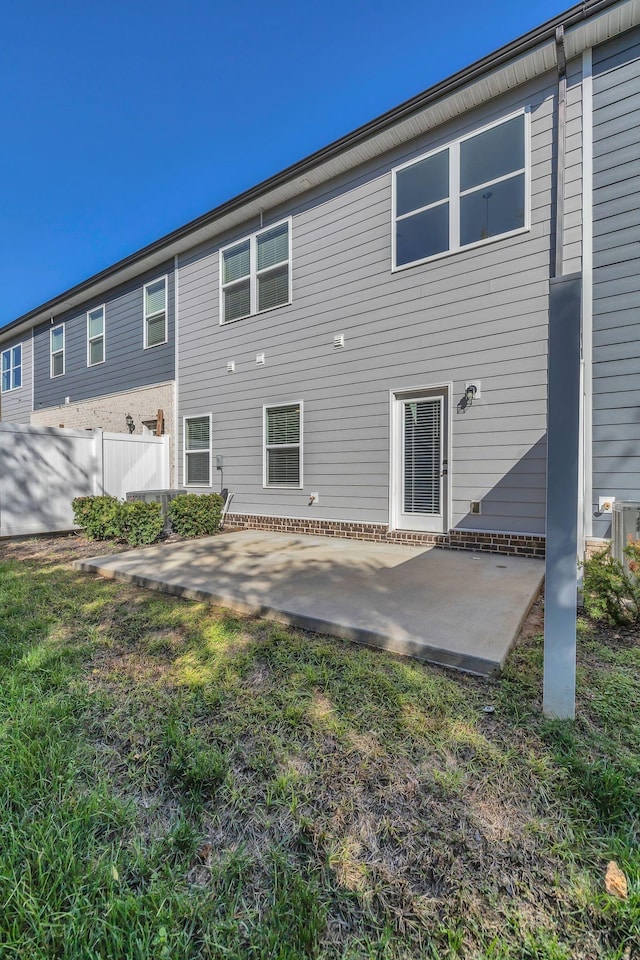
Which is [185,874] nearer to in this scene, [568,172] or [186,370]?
[568,172]

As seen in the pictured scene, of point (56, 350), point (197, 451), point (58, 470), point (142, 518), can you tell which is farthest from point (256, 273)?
point (56, 350)

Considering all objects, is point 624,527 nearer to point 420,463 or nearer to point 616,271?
point 420,463

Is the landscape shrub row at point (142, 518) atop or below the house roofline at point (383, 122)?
below

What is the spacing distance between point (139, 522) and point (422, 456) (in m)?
4.45

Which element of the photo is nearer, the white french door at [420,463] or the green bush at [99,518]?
the white french door at [420,463]

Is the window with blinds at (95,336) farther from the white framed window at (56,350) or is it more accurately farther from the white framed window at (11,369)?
the white framed window at (11,369)

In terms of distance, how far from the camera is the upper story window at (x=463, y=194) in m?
5.25

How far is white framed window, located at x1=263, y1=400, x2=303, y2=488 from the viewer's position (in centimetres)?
741

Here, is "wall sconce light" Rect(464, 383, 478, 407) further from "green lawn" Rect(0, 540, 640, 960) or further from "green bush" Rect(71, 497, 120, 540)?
"green bush" Rect(71, 497, 120, 540)

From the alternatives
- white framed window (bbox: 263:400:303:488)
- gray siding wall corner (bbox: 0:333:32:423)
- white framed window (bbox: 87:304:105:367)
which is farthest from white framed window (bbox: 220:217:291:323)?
gray siding wall corner (bbox: 0:333:32:423)

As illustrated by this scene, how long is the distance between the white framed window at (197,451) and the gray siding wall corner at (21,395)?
832 centimetres

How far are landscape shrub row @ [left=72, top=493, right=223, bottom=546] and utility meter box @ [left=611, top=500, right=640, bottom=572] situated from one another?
5789 mm

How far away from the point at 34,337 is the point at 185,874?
16459 mm

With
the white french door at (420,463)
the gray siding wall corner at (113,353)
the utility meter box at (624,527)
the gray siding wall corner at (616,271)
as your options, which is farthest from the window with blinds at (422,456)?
the gray siding wall corner at (113,353)
